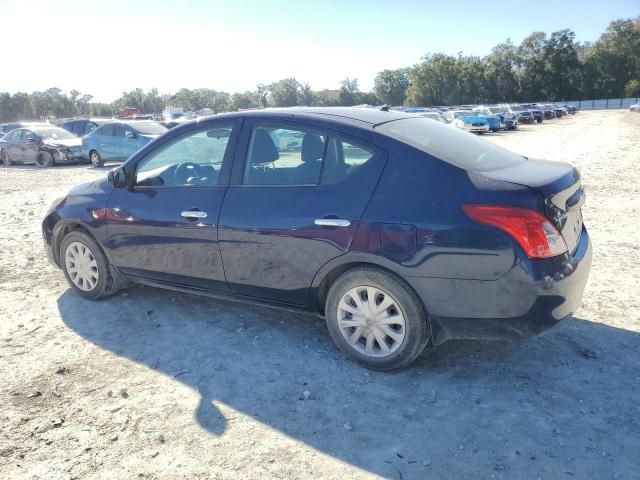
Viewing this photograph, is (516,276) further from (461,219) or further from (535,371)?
(535,371)

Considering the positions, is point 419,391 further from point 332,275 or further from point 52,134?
point 52,134

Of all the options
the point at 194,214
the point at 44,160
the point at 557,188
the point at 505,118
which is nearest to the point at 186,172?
the point at 194,214

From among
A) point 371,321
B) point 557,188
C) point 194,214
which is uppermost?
point 557,188

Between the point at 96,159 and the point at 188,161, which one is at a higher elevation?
the point at 188,161

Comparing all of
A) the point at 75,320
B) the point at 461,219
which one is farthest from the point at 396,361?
the point at 75,320

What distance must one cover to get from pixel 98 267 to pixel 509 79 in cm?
9132

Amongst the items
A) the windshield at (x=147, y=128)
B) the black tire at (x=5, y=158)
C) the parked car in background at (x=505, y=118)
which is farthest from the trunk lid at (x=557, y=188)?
the parked car in background at (x=505, y=118)

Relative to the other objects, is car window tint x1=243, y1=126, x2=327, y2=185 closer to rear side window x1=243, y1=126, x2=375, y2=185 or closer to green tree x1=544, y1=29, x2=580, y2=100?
rear side window x1=243, y1=126, x2=375, y2=185

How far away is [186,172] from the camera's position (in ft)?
14.2

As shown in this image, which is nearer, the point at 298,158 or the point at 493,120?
the point at 298,158

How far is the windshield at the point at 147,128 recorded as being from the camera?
17.2 metres

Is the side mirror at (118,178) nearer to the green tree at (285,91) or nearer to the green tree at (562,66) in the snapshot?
the green tree at (285,91)

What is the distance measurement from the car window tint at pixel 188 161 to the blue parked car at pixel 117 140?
1308 centimetres

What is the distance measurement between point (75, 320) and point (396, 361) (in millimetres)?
2914
